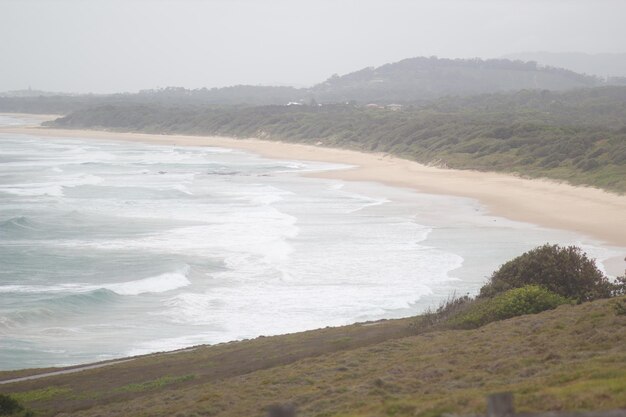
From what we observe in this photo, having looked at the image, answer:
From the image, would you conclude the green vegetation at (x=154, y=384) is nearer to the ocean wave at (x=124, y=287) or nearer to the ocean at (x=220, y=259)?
the ocean at (x=220, y=259)

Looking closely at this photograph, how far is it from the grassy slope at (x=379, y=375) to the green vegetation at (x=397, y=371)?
0.08 feet

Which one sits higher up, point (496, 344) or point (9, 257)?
point (496, 344)

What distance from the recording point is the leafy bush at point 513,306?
49.6ft

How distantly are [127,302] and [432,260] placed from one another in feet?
33.4

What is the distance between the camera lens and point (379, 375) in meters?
11.4

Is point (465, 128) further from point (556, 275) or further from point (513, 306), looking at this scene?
point (513, 306)

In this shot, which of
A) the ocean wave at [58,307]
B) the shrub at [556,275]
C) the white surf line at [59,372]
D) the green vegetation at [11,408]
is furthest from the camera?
the ocean wave at [58,307]

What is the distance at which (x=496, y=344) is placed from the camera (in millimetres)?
12258

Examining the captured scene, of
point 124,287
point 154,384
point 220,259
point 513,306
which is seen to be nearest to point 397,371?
point 154,384

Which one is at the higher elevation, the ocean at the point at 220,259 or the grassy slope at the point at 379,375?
the grassy slope at the point at 379,375

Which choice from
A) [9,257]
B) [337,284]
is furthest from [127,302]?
[9,257]

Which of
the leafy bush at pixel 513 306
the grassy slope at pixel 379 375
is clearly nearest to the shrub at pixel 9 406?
the grassy slope at pixel 379 375

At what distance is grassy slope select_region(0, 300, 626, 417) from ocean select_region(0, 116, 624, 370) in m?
4.64

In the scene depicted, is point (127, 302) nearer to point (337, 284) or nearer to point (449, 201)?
point (337, 284)
